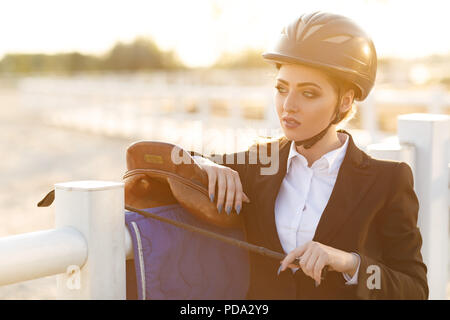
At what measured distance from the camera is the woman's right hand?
74.8 inches

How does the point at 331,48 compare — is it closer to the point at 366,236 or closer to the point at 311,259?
the point at 366,236

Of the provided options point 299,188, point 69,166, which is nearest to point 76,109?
point 69,166

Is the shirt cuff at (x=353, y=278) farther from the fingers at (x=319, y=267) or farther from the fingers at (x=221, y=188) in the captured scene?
the fingers at (x=221, y=188)

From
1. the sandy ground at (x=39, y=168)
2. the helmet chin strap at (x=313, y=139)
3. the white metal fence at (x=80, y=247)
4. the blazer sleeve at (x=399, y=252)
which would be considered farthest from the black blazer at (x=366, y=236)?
the sandy ground at (x=39, y=168)

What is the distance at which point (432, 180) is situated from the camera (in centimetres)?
261

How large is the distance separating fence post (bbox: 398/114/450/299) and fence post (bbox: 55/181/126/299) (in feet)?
4.98

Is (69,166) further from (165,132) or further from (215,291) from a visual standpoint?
(215,291)

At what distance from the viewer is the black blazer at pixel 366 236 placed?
6.16ft

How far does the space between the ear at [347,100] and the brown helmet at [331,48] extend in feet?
0.11

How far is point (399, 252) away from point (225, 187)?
58cm

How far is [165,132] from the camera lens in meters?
13.0

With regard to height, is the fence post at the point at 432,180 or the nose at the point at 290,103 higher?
the nose at the point at 290,103

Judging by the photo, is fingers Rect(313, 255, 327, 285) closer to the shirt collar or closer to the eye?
the shirt collar

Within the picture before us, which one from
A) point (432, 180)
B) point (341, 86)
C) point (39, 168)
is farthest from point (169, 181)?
point (39, 168)
